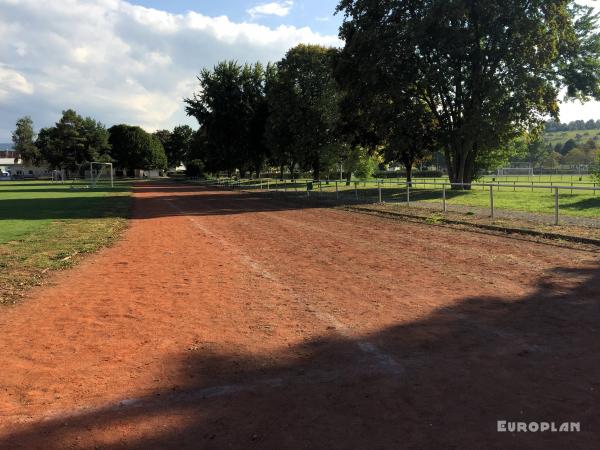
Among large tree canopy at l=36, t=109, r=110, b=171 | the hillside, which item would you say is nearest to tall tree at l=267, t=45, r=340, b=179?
large tree canopy at l=36, t=109, r=110, b=171

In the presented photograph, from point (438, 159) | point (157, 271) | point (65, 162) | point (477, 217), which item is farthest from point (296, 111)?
point (438, 159)

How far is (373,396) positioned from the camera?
3934 millimetres

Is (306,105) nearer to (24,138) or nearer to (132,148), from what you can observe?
(132,148)

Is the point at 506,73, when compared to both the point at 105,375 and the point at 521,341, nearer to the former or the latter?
the point at 521,341

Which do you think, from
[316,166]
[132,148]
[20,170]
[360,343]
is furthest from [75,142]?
[360,343]

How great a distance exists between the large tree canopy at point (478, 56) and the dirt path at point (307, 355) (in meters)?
19.5

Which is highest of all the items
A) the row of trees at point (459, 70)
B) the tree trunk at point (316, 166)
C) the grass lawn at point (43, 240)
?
the row of trees at point (459, 70)

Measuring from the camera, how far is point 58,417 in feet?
12.2

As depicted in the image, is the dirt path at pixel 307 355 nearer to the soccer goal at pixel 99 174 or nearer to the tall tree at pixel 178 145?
the soccer goal at pixel 99 174

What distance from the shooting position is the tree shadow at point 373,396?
3355mm

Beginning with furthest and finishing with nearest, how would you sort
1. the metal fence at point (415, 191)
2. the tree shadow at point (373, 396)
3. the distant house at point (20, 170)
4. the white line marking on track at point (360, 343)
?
the distant house at point (20, 170) < the metal fence at point (415, 191) < the white line marking on track at point (360, 343) < the tree shadow at point (373, 396)

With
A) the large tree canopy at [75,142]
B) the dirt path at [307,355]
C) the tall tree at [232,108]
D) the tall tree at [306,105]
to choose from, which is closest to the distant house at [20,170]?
the large tree canopy at [75,142]

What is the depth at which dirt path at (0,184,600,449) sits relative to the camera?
350 centimetres

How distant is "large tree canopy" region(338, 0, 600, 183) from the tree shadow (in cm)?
2336
